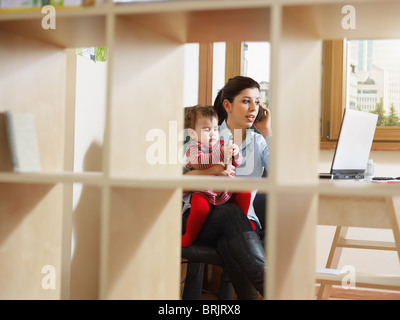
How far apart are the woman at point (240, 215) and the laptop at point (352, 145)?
14.7 inches

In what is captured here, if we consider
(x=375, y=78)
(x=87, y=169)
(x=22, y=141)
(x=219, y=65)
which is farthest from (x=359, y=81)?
(x=22, y=141)

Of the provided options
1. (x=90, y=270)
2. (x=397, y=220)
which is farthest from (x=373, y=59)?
(x=90, y=270)

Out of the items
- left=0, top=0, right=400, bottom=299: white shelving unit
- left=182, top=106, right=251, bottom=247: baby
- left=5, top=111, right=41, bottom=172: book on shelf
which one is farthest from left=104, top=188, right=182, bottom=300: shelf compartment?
left=182, top=106, right=251, bottom=247: baby

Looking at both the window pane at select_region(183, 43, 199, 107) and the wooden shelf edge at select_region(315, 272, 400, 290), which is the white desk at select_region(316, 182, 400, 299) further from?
the window pane at select_region(183, 43, 199, 107)

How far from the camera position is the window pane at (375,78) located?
3.78 metres

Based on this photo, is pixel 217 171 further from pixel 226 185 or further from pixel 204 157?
pixel 226 185

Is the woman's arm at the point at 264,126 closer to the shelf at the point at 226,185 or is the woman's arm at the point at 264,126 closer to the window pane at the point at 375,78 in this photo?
the window pane at the point at 375,78

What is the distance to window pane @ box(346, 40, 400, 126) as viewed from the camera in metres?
3.78

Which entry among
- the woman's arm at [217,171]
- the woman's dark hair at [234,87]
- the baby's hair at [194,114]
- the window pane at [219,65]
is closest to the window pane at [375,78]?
the window pane at [219,65]

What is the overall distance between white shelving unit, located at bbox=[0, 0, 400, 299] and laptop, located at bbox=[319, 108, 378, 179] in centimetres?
121

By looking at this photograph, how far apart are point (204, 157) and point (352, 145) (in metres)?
0.77

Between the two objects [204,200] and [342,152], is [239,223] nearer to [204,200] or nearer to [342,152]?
[204,200]
